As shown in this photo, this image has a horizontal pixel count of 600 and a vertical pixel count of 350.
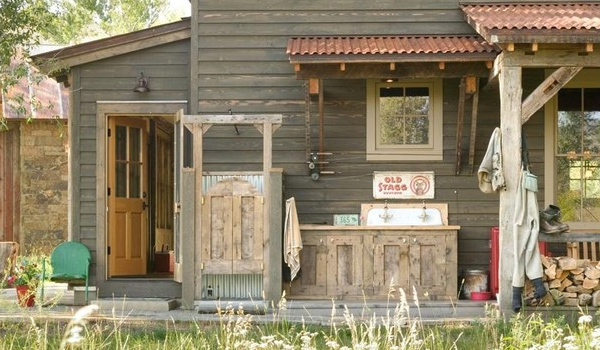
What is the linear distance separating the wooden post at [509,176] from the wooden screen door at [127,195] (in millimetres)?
5630

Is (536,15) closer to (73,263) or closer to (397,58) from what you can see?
(397,58)

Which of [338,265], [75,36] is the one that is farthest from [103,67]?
[75,36]

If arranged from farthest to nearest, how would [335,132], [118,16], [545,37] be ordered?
[118,16]
[335,132]
[545,37]

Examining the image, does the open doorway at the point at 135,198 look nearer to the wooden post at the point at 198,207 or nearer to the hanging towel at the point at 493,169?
the wooden post at the point at 198,207

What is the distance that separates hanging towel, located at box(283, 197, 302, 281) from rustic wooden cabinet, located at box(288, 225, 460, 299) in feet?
0.83

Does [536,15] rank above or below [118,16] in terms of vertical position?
below

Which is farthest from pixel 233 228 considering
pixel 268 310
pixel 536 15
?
pixel 536 15

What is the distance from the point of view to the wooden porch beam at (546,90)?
11.1 m

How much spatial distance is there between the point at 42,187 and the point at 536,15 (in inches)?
502

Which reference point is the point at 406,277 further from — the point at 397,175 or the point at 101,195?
the point at 101,195

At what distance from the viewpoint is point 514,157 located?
1107cm

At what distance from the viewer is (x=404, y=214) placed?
13.3m

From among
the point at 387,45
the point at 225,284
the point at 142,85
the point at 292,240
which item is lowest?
the point at 225,284

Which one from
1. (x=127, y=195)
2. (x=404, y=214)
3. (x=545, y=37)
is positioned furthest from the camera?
(x=127, y=195)
